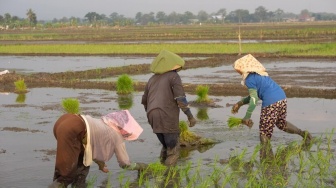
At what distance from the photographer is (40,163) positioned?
Result: 613cm

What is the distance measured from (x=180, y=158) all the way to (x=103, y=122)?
69.2 inches

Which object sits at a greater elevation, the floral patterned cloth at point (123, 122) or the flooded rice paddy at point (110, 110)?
the floral patterned cloth at point (123, 122)

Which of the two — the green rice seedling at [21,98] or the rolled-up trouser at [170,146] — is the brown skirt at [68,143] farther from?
the green rice seedling at [21,98]

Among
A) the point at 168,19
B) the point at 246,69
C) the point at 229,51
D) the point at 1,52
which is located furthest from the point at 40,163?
the point at 168,19

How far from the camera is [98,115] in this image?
9391 mm

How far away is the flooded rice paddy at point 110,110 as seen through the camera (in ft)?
19.2

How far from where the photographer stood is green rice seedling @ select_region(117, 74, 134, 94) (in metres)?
12.3

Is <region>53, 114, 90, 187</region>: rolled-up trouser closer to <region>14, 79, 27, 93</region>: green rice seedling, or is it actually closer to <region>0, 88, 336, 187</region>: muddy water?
<region>0, 88, 336, 187</region>: muddy water

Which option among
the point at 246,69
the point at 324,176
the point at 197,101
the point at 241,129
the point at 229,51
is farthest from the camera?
the point at 229,51

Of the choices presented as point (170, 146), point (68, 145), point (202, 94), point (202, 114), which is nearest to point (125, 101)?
point (202, 94)

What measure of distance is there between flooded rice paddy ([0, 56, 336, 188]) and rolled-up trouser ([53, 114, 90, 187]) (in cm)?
66

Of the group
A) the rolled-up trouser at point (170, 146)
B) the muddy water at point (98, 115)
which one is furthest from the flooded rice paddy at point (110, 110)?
the rolled-up trouser at point (170, 146)

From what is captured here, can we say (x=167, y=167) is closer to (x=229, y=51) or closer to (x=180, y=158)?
(x=180, y=158)

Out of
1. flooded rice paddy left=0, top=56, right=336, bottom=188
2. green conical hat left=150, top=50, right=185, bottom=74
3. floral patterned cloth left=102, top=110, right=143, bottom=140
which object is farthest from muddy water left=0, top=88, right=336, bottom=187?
green conical hat left=150, top=50, right=185, bottom=74
